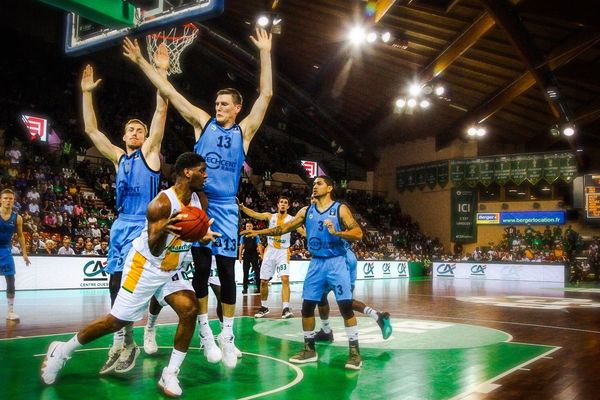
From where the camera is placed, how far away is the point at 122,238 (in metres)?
5.17

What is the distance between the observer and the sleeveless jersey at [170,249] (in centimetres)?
412

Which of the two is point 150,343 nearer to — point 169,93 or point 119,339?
point 119,339

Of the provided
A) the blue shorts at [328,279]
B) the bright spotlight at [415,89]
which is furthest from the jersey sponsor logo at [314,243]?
the bright spotlight at [415,89]

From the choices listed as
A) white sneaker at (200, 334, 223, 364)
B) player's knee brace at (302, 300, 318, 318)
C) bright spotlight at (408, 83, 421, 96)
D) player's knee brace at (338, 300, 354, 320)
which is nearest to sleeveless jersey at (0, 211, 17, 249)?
white sneaker at (200, 334, 223, 364)

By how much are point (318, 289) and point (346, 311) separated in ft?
1.25

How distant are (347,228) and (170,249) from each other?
212cm

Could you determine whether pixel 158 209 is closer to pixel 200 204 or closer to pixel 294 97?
pixel 200 204

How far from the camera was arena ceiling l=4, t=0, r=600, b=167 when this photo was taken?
1770 cm

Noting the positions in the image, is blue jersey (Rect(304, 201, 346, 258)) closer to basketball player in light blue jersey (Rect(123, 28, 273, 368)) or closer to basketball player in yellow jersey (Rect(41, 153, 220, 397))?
basketball player in light blue jersey (Rect(123, 28, 273, 368))

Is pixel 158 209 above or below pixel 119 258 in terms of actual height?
above

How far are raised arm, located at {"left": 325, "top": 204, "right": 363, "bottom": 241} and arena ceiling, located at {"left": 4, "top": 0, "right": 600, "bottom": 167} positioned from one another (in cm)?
1218

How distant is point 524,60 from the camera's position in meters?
18.6

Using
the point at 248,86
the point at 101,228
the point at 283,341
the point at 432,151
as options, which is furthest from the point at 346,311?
the point at 432,151

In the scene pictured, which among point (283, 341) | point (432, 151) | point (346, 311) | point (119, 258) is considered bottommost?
point (283, 341)
